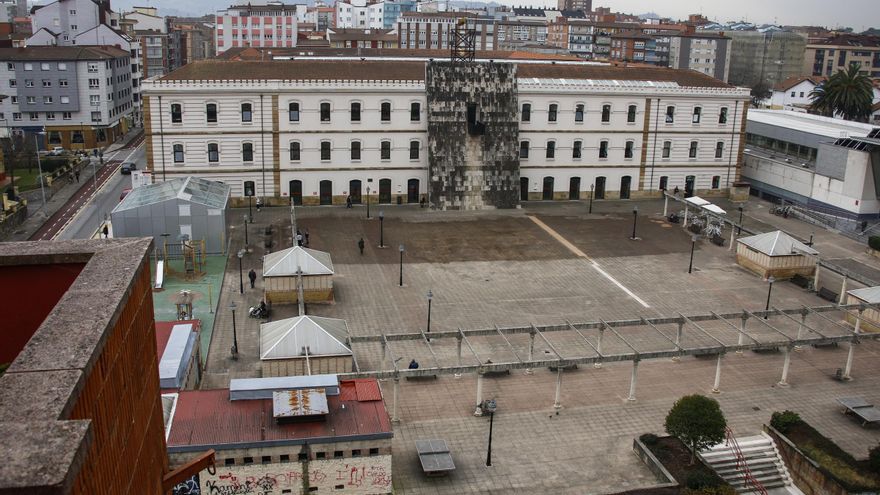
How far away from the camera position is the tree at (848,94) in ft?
254

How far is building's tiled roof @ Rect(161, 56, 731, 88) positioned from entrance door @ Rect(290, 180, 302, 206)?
7.35m

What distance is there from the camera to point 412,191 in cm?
5938

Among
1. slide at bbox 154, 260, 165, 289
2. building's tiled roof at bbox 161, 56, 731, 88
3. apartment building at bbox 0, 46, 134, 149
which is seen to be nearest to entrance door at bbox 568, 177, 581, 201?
building's tiled roof at bbox 161, 56, 731, 88

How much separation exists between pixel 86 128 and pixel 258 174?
3555cm

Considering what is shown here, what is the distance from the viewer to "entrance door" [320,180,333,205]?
2274 inches

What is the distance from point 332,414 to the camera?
75.3 feet

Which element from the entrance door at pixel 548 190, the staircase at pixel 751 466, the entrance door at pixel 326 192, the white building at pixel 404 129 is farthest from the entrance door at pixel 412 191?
the staircase at pixel 751 466

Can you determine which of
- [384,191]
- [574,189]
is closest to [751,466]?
[384,191]

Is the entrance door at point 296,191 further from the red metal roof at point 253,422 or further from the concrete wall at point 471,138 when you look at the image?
the red metal roof at point 253,422

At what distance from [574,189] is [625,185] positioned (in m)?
4.20

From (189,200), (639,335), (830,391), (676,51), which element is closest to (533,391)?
(639,335)

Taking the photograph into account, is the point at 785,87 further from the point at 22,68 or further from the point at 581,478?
the point at 581,478

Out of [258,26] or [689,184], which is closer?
[689,184]

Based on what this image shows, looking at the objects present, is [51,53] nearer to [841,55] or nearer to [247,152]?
[247,152]
